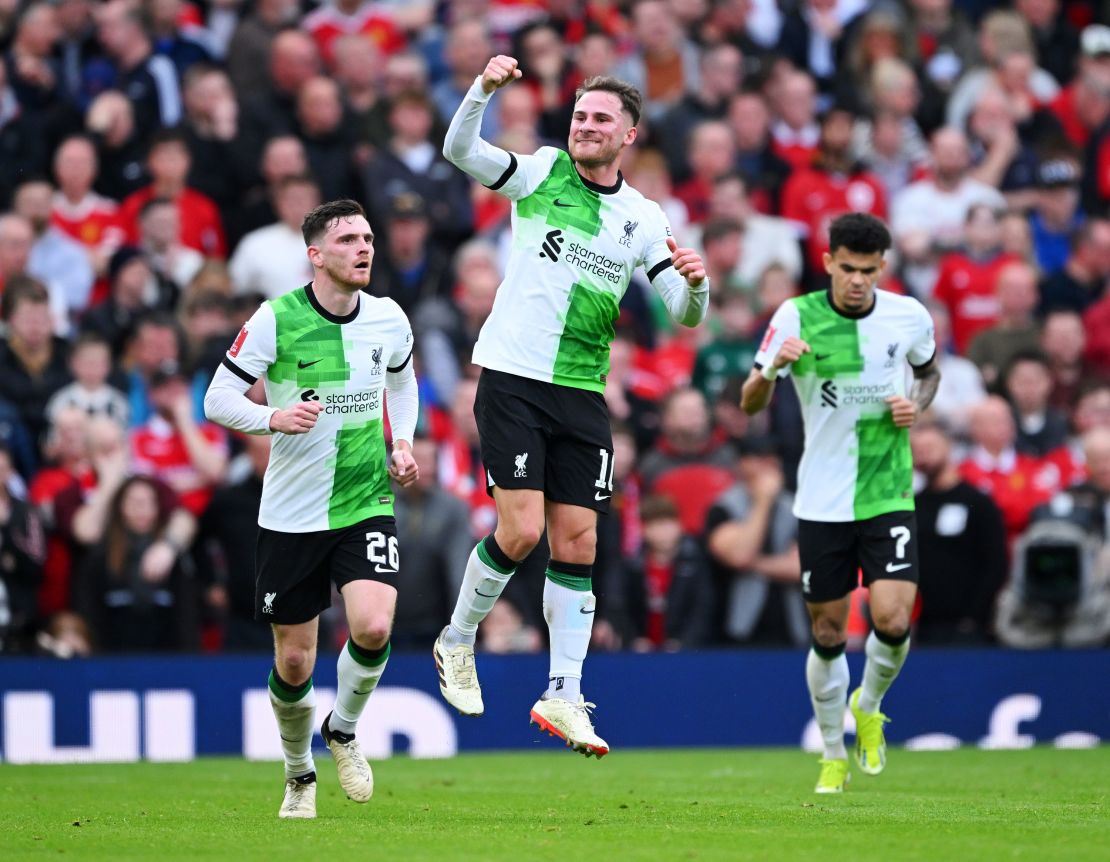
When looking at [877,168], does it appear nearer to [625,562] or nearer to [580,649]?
[625,562]

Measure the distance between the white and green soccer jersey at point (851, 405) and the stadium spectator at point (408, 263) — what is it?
6719mm

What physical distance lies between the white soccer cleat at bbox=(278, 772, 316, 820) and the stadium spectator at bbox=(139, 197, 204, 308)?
27.3 ft

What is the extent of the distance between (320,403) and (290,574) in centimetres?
95

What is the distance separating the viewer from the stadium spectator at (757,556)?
685 inches

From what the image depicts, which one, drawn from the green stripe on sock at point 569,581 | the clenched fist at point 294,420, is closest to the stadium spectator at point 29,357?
the green stripe on sock at point 569,581

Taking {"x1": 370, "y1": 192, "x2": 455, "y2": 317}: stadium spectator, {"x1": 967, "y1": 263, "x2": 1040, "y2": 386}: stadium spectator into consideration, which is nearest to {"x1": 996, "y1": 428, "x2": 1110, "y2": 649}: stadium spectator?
{"x1": 967, "y1": 263, "x2": 1040, "y2": 386}: stadium spectator

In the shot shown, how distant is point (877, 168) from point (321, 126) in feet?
20.5

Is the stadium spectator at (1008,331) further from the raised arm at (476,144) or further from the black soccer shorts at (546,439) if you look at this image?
the raised arm at (476,144)

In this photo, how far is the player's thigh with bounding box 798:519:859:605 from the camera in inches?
517

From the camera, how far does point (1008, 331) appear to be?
19547 mm

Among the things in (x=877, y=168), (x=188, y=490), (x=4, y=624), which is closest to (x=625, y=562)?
(x=188, y=490)

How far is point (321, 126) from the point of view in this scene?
20.2m

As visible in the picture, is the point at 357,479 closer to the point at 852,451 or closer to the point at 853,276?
the point at 852,451

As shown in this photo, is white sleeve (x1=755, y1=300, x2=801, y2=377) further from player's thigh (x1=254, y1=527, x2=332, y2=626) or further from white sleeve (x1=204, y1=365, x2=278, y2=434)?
white sleeve (x1=204, y1=365, x2=278, y2=434)
